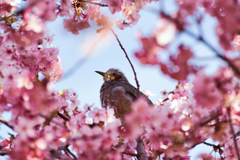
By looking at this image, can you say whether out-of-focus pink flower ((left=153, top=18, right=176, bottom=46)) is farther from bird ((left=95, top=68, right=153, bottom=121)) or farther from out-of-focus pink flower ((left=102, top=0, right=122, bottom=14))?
bird ((left=95, top=68, right=153, bottom=121))

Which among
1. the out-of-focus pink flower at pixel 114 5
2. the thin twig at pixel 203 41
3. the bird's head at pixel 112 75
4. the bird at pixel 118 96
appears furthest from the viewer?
the bird's head at pixel 112 75

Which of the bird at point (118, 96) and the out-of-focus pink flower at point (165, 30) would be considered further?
the bird at point (118, 96)

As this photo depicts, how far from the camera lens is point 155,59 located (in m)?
1.65

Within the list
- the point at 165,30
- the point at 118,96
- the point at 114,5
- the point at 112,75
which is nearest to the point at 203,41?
the point at 165,30

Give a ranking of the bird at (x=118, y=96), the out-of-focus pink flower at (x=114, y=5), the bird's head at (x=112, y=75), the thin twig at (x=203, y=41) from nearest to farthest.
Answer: the thin twig at (x=203, y=41) → the out-of-focus pink flower at (x=114, y=5) → the bird at (x=118, y=96) → the bird's head at (x=112, y=75)

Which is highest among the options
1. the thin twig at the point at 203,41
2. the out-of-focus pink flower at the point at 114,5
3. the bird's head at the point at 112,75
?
the bird's head at the point at 112,75

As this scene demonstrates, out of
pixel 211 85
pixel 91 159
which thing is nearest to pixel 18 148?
pixel 91 159

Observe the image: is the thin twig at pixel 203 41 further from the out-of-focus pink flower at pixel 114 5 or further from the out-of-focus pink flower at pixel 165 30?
the out-of-focus pink flower at pixel 114 5

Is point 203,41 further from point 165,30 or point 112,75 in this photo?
point 112,75

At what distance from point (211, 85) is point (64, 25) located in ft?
8.73

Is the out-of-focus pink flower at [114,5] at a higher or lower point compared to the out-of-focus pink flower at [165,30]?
higher

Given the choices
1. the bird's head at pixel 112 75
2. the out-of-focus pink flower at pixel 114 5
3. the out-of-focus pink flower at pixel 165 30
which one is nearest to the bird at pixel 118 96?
→ the bird's head at pixel 112 75

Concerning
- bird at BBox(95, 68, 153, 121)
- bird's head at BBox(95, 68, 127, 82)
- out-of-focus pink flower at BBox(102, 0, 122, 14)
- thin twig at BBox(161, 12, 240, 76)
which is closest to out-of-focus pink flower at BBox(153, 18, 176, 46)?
thin twig at BBox(161, 12, 240, 76)

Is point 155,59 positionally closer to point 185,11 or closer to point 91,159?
point 185,11
